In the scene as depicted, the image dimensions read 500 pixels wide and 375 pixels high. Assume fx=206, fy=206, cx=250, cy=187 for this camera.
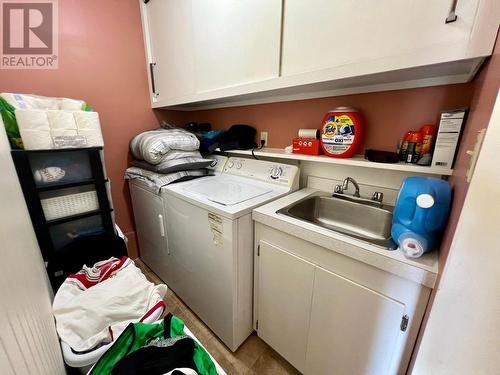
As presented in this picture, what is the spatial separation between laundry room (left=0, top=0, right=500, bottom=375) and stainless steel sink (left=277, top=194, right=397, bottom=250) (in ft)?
0.04

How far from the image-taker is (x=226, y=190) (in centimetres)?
141

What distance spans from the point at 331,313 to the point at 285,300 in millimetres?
258

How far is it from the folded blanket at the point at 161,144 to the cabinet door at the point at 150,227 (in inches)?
12.1

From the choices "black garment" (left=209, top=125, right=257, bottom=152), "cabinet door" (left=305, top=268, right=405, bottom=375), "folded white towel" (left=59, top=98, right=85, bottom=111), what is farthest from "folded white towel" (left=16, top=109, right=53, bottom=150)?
"cabinet door" (left=305, top=268, right=405, bottom=375)

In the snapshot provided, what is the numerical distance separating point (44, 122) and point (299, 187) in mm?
1576

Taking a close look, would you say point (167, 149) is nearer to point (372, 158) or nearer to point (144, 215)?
point (144, 215)

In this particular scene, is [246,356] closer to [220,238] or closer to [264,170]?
[220,238]

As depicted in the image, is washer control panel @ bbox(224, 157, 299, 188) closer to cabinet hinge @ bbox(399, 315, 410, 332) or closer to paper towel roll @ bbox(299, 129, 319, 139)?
paper towel roll @ bbox(299, 129, 319, 139)

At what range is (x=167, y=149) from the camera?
165 cm

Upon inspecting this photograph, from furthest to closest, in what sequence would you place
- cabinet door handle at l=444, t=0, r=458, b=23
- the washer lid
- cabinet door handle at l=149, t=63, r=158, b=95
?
cabinet door handle at l=149, t=63, r=158, b=95 < the washer lid < cabinet door handle at l=444, t=0, r=458, b=23

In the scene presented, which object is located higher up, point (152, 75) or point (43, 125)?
point (152, 75)

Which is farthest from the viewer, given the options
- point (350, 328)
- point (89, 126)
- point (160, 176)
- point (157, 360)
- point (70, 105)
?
point (160, 176)

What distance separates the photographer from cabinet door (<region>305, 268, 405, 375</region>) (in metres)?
0.81

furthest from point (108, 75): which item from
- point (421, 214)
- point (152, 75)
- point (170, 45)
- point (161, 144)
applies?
point (421, 214)
